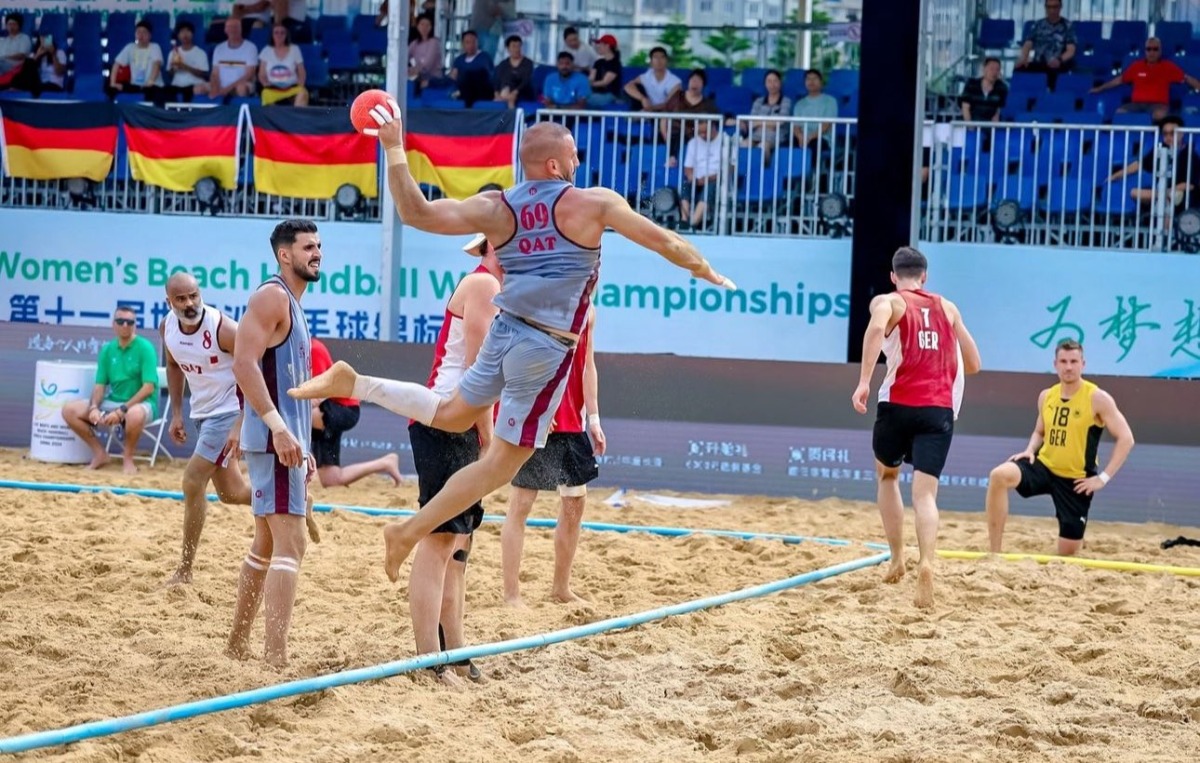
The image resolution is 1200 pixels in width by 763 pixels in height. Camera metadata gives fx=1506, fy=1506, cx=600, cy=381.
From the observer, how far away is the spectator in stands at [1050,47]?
15.9 metres

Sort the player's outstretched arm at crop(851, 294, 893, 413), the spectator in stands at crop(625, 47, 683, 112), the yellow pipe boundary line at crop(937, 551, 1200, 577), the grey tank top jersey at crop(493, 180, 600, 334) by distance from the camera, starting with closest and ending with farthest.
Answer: the grey tank top jersey at crop(493, 180, 600, 334) < the player's outstretched arm at crop(851, 294, 893, 413) < the yellow pipe boundary line at crop(937, 551, 1200, 577) < the spectator in stands at crop(625, 47, 683, 112)

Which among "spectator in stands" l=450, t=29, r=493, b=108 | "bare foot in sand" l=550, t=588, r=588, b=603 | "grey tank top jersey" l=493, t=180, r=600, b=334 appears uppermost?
"spectator in stands" l=450, t=29, r=493, b=108

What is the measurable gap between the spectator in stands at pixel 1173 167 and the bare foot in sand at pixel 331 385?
34.3 feet

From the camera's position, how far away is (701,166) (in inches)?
578

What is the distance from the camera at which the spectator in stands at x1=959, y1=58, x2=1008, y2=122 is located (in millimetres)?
14961

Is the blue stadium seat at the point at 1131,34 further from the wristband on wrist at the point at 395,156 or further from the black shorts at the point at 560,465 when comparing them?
the wristband on wrist at the point at 395,156

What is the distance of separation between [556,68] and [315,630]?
10638 millimetres

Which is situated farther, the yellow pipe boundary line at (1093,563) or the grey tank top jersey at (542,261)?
the yellow pipe boundary line at (1093,563)

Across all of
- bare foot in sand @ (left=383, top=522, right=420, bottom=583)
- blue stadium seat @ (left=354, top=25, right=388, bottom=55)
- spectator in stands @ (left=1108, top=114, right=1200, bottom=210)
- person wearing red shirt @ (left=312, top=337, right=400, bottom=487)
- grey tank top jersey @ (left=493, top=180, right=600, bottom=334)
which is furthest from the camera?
blue stadium seat @ (left=354, top=25, right=388, bottom=55)

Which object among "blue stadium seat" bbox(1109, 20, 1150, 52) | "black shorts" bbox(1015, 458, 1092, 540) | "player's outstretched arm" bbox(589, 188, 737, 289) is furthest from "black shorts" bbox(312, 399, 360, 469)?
"blue stadium seat" bbox(1109, 20, 1150, 52)

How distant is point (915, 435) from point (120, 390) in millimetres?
7688

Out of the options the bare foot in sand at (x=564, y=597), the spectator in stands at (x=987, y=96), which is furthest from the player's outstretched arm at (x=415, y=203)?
the spectator in stands at (x=987, y=96)

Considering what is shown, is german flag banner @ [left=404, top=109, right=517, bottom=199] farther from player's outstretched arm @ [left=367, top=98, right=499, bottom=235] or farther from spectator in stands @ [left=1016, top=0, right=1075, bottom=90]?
player's outstretched arm @ [left=367, top=98, right=499, bottom=235]

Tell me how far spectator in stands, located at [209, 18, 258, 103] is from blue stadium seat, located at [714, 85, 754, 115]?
504cm
